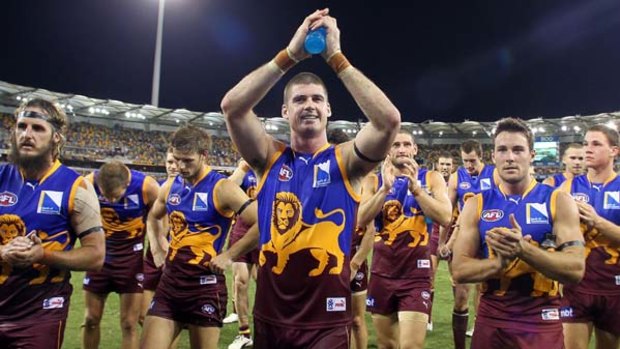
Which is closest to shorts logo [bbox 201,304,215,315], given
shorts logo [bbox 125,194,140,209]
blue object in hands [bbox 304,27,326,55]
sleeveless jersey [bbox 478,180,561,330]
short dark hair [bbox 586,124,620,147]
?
shorts logo [bbox 125,194,140,209]

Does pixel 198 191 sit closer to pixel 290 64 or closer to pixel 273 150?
pixel 273 150

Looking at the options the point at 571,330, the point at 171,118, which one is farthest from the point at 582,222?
the point at 171,118

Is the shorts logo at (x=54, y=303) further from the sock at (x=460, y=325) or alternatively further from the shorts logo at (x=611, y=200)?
the shorts logo at (x=611, y=200)

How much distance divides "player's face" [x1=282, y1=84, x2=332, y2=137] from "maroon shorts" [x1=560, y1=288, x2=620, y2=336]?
12.1 feet

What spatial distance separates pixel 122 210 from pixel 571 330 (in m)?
5.49

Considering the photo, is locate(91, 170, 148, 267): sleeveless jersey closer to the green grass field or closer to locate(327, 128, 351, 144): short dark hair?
the green grass field

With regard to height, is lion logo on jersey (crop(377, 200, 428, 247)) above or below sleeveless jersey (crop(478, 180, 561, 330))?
above

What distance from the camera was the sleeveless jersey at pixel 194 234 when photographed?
5062 mm

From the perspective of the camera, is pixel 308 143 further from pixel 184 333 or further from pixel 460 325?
pixel 184 333

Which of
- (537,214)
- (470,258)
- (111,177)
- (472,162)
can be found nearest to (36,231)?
(111,177)

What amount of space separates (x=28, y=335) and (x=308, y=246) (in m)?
2.09

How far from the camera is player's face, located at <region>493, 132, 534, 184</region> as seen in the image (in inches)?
159

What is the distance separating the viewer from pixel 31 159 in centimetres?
375

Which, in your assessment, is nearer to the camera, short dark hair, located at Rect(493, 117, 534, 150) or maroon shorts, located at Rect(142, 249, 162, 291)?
short dark hair, located at Rect(493, 117, 534, 150)
